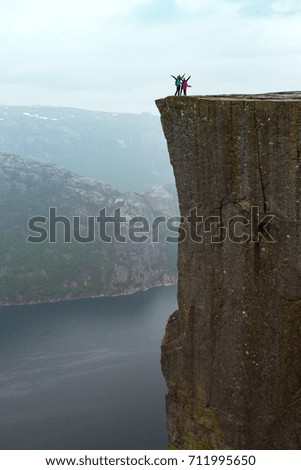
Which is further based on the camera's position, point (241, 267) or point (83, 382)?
point (83, 382)

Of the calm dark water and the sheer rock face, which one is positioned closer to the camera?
the sheer rock face

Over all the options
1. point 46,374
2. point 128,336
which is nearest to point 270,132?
point 46,374

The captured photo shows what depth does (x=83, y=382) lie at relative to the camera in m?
128

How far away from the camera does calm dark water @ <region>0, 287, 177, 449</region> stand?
98.3 meters

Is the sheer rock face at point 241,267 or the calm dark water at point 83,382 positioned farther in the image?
the calm dark water at point 83,382

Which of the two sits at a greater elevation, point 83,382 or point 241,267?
point 241,267

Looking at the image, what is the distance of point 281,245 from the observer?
14.6m

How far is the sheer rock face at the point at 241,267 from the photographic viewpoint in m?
14.4

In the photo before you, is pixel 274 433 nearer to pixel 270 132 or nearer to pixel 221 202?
pixel 221 202

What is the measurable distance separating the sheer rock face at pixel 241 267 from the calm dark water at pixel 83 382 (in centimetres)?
8219

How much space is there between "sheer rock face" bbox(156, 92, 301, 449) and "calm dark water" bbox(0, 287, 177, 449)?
8219 centimetres

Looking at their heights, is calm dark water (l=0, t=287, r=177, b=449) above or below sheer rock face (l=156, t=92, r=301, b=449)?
below

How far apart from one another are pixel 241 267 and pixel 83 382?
122139mm

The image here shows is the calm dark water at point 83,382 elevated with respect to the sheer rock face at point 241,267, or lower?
lower
